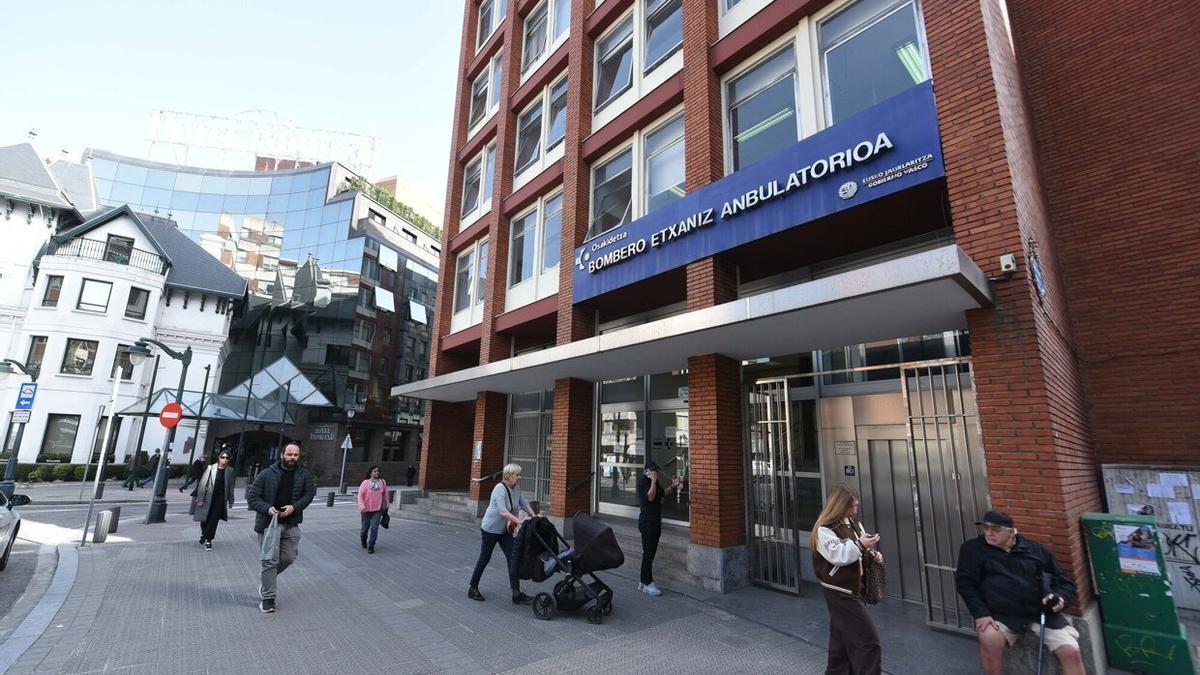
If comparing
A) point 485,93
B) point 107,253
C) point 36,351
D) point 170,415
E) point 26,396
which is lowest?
point 170,415

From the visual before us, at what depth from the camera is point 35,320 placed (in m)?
27.8

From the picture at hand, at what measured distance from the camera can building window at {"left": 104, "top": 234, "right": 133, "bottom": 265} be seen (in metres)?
30.0

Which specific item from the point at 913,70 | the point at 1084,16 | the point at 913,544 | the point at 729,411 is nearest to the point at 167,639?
the point at 729,411

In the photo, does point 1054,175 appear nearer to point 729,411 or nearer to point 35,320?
point 729,411

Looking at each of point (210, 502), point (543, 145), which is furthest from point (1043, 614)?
point (543, 145)

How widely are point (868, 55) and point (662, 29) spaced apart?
5.29 meters

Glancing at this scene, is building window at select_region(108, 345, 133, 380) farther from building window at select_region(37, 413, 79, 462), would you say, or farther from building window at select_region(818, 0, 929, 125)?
building window at select_region(818, 0, 929, 125)

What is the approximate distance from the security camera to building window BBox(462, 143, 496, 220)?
Result: 14.1 metres

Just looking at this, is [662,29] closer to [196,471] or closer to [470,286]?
[470,286]

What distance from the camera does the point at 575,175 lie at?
12594mm

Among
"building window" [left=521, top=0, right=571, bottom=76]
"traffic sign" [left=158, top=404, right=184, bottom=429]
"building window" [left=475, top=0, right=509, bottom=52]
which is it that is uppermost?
"building window" [left=475, top=0, right=509, bottom=52]

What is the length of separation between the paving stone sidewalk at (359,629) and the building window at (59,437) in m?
26.3

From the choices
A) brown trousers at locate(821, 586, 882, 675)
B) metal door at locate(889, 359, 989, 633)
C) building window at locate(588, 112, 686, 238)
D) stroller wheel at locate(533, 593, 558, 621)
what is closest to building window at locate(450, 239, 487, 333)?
building window at locate(588, 112, 686, 238)

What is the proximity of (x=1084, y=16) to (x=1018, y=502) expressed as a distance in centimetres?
878
